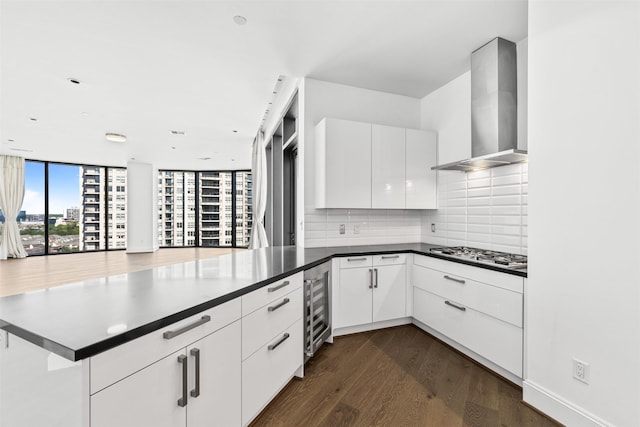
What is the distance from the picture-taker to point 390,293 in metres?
2.95

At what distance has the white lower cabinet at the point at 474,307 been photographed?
200cm

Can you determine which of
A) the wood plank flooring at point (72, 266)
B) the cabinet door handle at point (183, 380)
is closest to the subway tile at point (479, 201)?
the cabinet door handle at point (183, 380)

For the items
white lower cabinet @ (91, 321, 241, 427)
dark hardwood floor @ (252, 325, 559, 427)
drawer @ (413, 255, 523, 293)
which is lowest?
dark hardwood floor @ (252, 325, 559, 427)

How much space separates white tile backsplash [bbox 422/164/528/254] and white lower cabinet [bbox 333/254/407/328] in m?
0.74

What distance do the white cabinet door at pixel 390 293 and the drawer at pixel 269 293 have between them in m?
1.12

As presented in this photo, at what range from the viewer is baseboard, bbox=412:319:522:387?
2059 millimetres

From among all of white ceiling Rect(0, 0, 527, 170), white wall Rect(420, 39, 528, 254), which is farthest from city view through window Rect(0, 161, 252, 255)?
white wall Rect(420, 39, 528, 254)

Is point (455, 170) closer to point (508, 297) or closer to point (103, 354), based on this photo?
point (508, 297)

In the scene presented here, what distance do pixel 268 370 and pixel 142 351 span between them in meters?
0.91

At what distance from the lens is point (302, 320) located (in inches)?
83.1

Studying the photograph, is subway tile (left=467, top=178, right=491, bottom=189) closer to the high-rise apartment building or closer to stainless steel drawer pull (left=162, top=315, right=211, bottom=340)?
stainless steel drawer pull (left=162, top=315, right=211, bottom=340)

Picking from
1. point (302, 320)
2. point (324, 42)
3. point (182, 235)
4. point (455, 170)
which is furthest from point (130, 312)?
point (182, 235)

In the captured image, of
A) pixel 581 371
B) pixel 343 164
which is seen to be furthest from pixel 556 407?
pixel 343 164

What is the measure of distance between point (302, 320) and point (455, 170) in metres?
2.25
